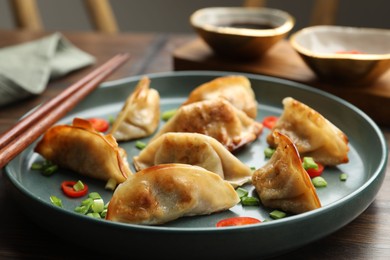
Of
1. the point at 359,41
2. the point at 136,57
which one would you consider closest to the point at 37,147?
the point at 136,57

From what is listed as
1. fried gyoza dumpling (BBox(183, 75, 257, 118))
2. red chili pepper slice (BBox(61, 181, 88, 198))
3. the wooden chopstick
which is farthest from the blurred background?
red chili pepper slice (BBox(61, 181, 88, 198))

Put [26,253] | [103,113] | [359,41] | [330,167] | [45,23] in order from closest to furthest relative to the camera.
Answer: [26,253]
[330,167]
[103,113]
[359,41]
[45,23]

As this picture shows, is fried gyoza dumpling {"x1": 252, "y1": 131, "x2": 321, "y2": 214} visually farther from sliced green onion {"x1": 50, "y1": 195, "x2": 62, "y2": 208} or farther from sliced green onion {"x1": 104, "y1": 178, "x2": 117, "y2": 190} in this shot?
sliced green onion {"x1": 50, "y1": 195, "x2": 62, "y2": 208}

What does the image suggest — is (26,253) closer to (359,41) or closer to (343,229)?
(343,229)

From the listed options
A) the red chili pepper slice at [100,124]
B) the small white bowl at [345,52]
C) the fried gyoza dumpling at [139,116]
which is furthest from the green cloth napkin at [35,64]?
the small white bowl at [345,52]

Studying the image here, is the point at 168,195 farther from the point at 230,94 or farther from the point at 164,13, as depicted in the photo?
the point at 164,13
